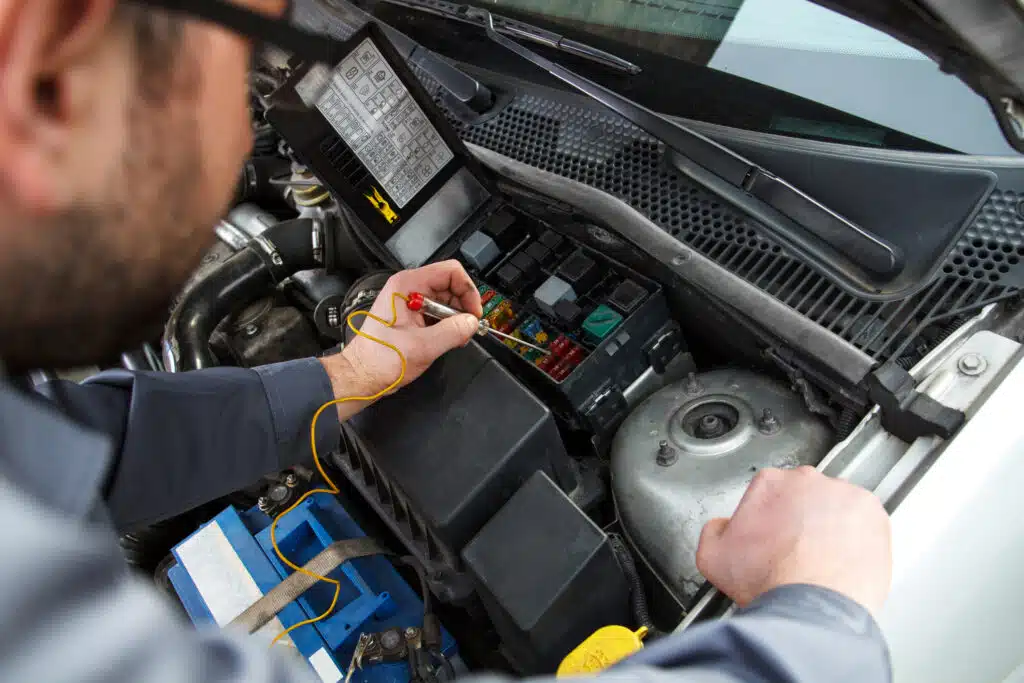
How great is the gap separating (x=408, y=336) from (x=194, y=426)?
351mm

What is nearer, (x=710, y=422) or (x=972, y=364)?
(x=972, y=364)

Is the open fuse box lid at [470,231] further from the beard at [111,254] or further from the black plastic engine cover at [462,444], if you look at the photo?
the beard at [111,254]

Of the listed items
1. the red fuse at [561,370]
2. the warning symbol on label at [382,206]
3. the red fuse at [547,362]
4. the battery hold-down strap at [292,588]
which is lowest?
the battery hold-down strap at [292,588]

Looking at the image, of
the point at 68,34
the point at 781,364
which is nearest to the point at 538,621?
the point at 781,364

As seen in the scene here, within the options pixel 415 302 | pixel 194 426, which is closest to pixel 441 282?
pixel 415 302

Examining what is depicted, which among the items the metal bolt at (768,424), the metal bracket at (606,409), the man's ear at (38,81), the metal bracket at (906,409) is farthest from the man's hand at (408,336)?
the man's ear at (38,81)

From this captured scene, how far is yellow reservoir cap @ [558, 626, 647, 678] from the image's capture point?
85 cm

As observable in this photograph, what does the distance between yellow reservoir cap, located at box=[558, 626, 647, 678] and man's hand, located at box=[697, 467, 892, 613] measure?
0.14 m

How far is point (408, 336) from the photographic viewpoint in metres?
1.13

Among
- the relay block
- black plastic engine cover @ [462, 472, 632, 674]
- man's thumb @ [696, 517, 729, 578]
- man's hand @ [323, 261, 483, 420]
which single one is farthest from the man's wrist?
man's thumb @ [696, 517, 729, 578]

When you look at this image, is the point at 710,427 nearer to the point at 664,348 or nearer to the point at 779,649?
the point at 664,348

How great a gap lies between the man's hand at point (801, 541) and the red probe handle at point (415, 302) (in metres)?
0.56

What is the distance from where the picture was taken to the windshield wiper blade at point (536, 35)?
1176 mm

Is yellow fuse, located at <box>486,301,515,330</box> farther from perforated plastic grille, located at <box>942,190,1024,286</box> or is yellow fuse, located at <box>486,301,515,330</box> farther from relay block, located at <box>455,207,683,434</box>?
perforated plastic grille, located at <box>942,190,1024,286</box>
